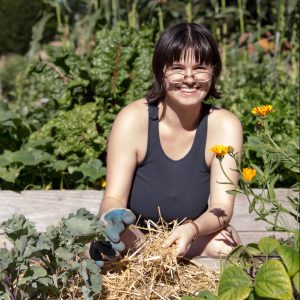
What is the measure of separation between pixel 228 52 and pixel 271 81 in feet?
2.01

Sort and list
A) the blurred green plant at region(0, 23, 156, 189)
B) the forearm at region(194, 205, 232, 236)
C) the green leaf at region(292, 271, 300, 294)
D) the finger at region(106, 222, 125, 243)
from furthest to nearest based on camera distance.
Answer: the blurred green plant at region(0, 23, 156, 189)
the forearm at region(194, 205, 232, 236)
the finger at region(106, 222, 125, 243)
the green leaf at region(292, 271, 300, 294)

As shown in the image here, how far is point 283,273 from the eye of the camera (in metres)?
1.66

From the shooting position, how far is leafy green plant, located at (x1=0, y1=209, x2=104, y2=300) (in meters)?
1.77

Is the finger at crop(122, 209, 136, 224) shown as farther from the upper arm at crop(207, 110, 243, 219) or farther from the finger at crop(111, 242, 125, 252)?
the upper arm at crop(207, 110, 243, 219)

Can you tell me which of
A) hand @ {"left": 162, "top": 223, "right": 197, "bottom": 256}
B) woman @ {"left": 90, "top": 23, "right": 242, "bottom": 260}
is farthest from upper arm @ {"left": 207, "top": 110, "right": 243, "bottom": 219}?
hand @ {"left": 162, "top": 223, "right": 197, "bottom": 256}

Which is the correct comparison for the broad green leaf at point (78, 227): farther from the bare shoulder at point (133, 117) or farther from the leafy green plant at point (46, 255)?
the bare shoulder at point (133, 117)

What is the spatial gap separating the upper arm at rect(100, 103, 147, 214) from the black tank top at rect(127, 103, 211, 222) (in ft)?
0.16

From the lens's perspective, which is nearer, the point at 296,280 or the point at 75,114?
the point at 296,280

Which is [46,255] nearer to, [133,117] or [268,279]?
[268,279]

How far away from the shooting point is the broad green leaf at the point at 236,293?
1.71 meters

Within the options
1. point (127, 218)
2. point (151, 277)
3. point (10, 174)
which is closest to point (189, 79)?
point (127, 218)

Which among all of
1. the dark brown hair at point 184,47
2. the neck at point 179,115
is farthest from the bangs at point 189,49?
the neck at point 179,115

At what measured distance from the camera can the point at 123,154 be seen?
2.55 meters

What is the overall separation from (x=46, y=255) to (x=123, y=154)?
716 millimetres
